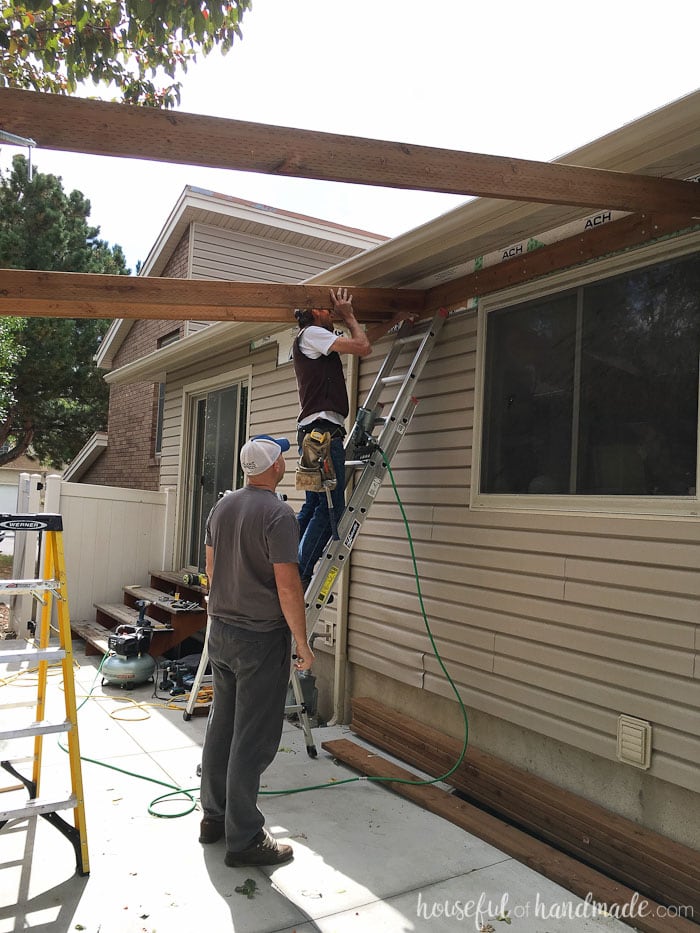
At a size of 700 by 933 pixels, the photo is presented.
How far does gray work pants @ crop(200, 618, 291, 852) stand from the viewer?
3.12 metres

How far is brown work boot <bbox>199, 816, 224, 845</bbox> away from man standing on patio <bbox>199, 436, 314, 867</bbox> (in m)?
0.06

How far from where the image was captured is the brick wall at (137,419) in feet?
37.8

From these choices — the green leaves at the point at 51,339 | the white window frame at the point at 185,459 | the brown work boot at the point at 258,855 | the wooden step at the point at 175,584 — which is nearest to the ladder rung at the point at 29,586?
the brown work boot at the point at 258,855

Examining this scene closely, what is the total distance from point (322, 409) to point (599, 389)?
1.66m

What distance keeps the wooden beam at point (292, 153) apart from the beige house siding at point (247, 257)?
324 inches

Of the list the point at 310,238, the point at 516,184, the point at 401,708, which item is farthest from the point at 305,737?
the point at 310,238

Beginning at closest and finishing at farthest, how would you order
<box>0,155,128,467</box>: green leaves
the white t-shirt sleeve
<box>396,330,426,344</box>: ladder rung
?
the white t-shirt sleeve, <box>396,330,426,344</box>: ladder rung, <box>0,155,128,467</box>: green leaves

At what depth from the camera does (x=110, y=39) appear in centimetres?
547

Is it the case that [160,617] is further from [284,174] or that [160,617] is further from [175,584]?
[284,174]

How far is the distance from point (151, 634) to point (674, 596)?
4.87m

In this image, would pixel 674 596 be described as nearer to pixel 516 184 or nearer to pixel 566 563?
pixel 566 563

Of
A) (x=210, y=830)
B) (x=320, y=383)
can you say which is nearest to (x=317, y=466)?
(x=320, y=383)

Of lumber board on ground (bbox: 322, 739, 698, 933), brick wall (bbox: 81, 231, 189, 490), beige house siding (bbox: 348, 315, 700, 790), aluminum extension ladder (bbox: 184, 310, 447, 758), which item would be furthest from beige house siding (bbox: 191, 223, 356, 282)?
lumber board on ground (bbox: 322, 739, 698, 933)

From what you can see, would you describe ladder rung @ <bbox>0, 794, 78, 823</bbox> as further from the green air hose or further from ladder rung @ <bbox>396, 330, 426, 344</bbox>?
ladder rung @ <bbox>396, 330, 426, 344</bbox>
